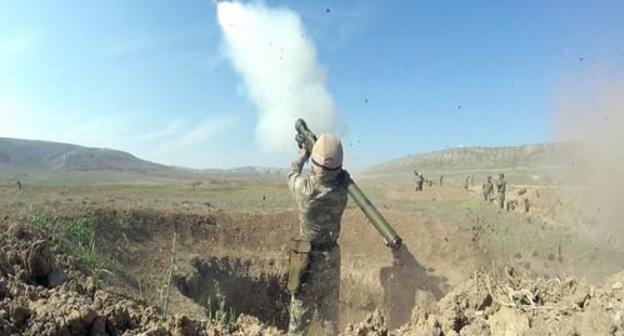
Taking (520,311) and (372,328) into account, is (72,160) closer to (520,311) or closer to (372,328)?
(372,328)

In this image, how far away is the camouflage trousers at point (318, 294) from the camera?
20.8ft

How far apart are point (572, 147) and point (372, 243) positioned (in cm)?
670

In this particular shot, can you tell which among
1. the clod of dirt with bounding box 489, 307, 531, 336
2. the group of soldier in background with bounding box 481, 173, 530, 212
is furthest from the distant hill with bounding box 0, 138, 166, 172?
the clod of dirt with bounding box 489, 307, 531, 336

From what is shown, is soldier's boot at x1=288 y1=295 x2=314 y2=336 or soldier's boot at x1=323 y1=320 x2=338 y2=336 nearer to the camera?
soldier's boot at x1=323 y1=320 x2=338 y2=336

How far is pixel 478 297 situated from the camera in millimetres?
3854

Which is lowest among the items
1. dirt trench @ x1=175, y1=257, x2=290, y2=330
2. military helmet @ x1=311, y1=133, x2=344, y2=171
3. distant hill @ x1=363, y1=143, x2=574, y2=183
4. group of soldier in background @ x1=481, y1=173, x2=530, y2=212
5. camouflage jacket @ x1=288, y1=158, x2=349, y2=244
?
dirt trench @ x1=175, y1=257, x2=290, y2=330

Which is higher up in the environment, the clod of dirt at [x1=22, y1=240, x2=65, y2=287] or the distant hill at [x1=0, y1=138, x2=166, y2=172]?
the distant hill at [x1=0, y1=138, x2=166, y2=172]

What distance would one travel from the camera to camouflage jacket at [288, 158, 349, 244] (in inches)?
245

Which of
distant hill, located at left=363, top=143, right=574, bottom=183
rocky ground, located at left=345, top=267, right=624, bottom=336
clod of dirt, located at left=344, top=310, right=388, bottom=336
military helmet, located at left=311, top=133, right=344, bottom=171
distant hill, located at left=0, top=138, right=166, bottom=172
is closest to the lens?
rocky ground, located at left=345, top=267, right=624, bottom=336

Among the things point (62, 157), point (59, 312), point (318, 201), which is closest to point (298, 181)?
point (318, 201)

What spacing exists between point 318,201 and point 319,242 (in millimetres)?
516

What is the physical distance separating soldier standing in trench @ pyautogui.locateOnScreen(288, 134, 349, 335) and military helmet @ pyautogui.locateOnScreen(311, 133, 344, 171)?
0.09m

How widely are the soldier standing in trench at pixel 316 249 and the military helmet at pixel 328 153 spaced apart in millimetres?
85

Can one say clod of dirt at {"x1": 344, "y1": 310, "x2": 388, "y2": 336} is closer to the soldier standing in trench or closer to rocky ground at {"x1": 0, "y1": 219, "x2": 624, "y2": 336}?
rocky ground at {"x1": 0, "y1": 219, "x2": 624, "y2": 336}
